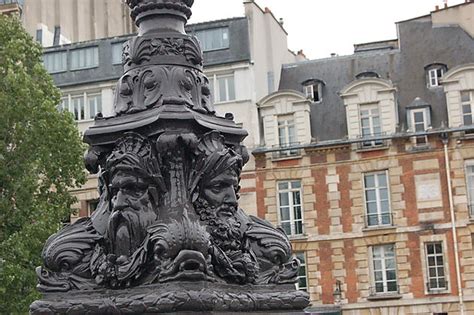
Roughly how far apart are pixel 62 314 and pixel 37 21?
34604 mm

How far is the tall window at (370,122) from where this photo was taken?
99.7ft

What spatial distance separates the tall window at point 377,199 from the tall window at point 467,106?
3.18m

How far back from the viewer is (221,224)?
6.98m

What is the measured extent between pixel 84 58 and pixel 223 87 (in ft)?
19.1

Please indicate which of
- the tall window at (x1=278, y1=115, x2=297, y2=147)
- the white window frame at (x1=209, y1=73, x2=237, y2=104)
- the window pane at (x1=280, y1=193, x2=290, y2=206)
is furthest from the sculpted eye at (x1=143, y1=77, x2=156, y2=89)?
the white window frame at (x1=209, y1=73, x2=237, y2=104)

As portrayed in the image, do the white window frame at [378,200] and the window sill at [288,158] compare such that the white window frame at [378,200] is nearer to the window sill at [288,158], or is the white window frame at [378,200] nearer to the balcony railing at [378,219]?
the balcony railing at [378,219]

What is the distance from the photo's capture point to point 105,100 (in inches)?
1302

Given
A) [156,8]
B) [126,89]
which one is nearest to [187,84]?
[126,89]

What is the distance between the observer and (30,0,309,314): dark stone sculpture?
656 cm

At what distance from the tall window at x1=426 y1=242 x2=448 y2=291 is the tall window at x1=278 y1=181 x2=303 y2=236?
432 cm

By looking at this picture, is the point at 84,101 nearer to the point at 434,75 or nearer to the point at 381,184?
the point at 381,184

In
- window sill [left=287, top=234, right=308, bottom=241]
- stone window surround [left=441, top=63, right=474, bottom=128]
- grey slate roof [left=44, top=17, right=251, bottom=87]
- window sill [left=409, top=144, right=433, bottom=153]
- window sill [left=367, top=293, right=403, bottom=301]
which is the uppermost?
grey slate roof [left=44, top=17, right=251, bottom=87]

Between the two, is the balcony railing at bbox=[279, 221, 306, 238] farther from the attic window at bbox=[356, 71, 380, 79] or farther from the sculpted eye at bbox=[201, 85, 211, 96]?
the sculpted eye at bbox=[201, 85, 211, 96]

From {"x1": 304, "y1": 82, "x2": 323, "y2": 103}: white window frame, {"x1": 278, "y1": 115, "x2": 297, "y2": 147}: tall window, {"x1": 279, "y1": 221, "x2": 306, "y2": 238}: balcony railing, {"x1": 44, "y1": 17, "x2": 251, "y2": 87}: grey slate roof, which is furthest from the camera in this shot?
{"x1": 304, "y1": 82, "x2": 323, "y2": 103}: white window frame
